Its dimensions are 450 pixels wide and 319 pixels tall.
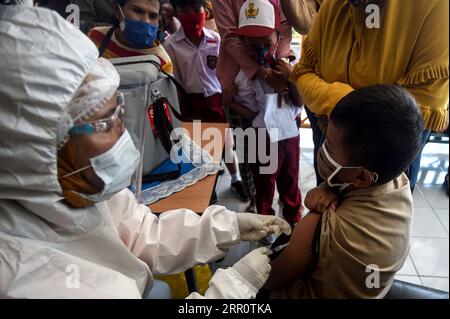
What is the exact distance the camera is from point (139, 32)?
3.48ft

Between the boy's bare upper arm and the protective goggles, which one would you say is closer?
the protective goggles

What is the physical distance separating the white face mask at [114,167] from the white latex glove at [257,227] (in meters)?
0.36

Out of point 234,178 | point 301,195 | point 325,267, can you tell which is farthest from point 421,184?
point 234,178

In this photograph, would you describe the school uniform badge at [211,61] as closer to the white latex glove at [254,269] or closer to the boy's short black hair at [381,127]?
the boy's short black hair at [381,127]

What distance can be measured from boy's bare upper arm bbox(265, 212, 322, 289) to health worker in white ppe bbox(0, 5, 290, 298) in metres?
0.05

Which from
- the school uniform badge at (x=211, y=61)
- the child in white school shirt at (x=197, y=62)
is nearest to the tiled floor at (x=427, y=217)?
the child in white school shirt at (x=197, y=62)

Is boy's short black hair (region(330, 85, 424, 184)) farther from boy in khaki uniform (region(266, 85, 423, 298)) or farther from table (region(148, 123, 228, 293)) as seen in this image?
table (region(148, 123, 228, 293))

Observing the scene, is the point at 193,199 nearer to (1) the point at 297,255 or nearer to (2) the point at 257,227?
(2) the point at 257,227

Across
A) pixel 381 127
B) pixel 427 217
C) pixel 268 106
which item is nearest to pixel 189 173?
pixel 268 106

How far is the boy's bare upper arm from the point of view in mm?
737

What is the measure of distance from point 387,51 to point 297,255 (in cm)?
51

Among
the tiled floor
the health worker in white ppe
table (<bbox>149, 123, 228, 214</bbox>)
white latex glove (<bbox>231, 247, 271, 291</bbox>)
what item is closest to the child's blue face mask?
the tiled floor

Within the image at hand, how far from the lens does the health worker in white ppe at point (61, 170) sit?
20.4 inches
